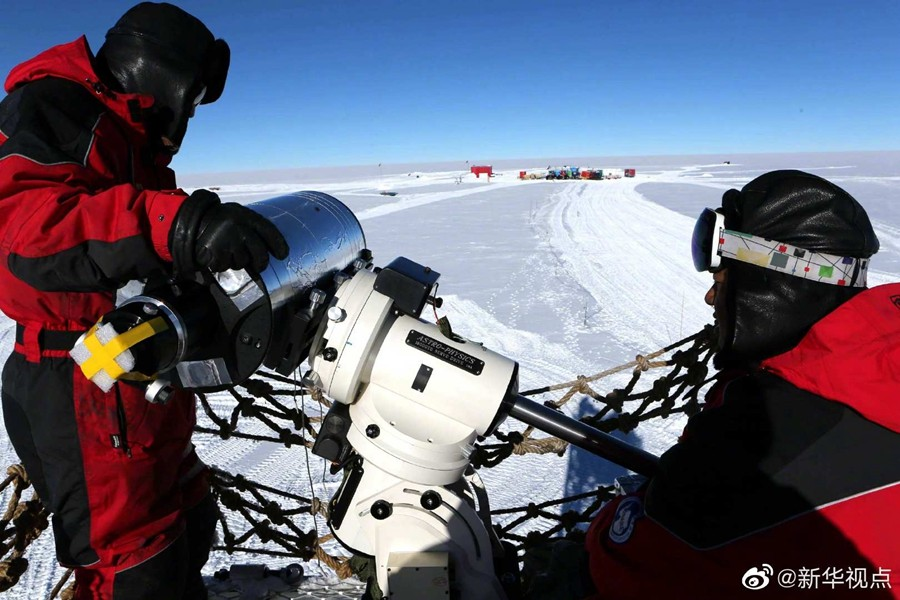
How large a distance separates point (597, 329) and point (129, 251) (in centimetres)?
517

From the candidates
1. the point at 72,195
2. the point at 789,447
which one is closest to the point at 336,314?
the point at 72,195

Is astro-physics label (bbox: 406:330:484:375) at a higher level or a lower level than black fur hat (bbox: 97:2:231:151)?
lower

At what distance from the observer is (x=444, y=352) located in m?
1.42

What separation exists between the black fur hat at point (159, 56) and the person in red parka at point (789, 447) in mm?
1589

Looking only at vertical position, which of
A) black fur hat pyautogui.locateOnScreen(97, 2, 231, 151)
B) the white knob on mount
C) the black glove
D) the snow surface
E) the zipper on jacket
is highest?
black fur hat pyautogui.locateOnScreen(97, 2, 231, 151)

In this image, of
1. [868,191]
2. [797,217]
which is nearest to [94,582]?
[797,217]

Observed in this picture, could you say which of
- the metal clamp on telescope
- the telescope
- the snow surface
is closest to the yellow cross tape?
the metal clamp on telescope

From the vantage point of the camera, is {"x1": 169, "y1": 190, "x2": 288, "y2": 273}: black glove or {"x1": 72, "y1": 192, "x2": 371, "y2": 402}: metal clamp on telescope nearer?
{"x1": 72, "y1": 192, "x2": 371, "y2": 402}: metal clamp on telescope

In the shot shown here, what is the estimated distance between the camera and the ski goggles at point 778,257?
1299mm

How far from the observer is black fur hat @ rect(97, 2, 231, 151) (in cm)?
160

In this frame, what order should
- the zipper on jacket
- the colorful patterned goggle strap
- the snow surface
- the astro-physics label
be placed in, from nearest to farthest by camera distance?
the colorful patterned goggle strap → the astro-physics label → the zipper on jacket → the snow surface

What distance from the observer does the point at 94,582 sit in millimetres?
1654

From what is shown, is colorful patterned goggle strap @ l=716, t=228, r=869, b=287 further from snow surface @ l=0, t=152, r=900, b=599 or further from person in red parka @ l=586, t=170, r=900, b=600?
snow surface @ l=0, t=152, r=900, b=599

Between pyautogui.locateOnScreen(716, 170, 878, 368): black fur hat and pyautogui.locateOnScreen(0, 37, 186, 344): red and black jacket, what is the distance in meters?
1.36
